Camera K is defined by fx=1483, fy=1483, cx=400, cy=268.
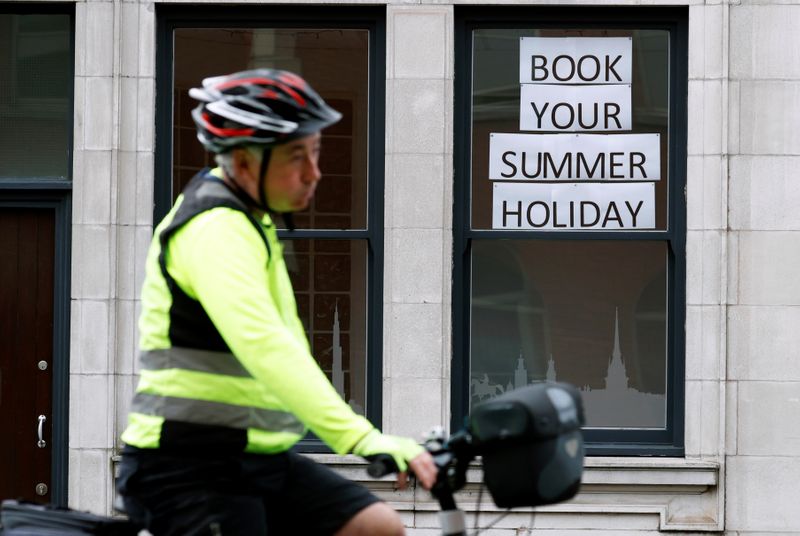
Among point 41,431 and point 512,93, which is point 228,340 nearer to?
point 512,93

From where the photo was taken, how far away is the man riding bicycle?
343 centimetres

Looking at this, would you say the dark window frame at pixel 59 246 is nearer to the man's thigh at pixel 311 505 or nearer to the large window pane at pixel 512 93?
the large window pane at pixel 512 93

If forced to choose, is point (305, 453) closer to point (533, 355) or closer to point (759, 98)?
point (533, 355)

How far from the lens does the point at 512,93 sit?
9.22 meters

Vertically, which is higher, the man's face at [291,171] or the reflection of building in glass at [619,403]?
the man's face at [291,171]

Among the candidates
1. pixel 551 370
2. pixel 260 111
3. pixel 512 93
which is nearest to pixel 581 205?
pixel 512 93

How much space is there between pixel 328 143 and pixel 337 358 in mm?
1338

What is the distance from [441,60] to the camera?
9.01 m

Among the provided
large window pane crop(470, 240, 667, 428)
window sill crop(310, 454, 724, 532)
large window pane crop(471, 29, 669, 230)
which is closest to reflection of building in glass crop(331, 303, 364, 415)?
window sill crop(310, 454, 724, 532)

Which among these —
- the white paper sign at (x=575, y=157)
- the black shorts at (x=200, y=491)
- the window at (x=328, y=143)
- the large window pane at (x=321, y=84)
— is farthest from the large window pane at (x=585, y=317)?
the black shorts at (x=200, y=491)

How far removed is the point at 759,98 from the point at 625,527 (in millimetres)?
2707

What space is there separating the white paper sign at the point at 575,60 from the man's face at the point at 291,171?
5674mm

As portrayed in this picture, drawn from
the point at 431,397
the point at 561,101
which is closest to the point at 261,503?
the point at 431,397

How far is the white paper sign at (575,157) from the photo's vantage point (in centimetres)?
918
